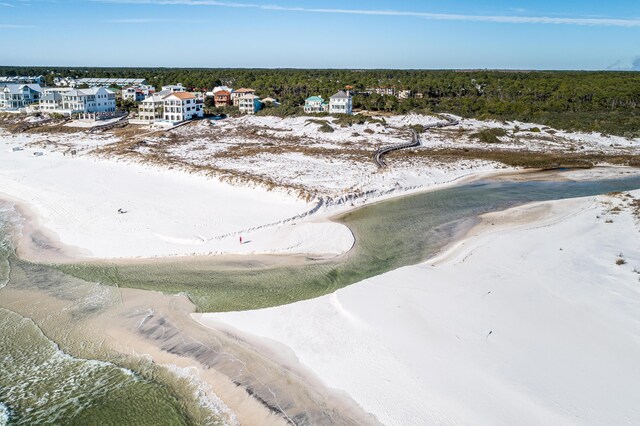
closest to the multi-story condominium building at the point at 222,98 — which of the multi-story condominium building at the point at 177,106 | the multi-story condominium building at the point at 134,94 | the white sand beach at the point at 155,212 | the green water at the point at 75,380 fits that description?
the multi-story condominium building at the point at 177,106

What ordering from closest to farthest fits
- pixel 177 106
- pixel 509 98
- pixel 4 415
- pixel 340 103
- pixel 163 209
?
pixel 4 415 → pixel 163 209 → pixel 177 106 → pixel 340 103 → pixel 509 98

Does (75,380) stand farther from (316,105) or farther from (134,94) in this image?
(134,94)

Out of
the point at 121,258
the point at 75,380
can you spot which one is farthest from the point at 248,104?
the point at 75,380

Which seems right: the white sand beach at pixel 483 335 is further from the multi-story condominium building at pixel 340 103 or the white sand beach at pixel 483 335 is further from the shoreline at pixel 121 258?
the multi-story condominium building at pixel 340 103

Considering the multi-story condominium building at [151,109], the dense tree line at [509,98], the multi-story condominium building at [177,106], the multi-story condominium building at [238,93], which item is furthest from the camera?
the multi-story condominium building at [238,93]

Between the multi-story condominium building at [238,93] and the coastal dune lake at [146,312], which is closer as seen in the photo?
the coastal dune lake at [146,312]
